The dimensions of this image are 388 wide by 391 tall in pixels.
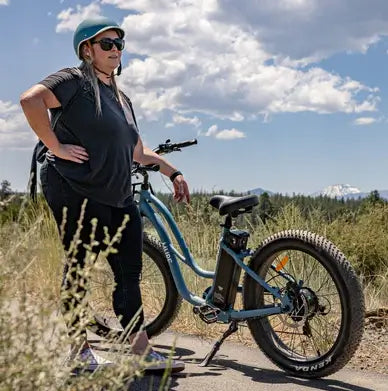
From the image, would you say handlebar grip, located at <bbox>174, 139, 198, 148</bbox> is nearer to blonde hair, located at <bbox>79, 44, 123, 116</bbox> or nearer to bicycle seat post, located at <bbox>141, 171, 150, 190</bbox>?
bicycle seat post, located at <bbox>141, 171, 150, 190</bbox>

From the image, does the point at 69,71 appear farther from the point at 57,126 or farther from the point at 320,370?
the point at 320,370

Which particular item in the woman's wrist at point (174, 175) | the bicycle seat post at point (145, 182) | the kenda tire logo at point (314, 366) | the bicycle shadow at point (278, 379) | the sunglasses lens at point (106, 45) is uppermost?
the sunglasses lens at point (106, 45)

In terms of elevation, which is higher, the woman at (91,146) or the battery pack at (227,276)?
the woman at (91,146)

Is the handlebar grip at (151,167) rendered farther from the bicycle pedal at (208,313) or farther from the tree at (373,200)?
the tree at (373,200)

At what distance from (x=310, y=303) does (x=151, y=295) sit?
1785 mm

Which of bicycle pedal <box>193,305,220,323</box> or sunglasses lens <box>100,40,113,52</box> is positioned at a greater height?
sunglasses lens <box>100,40,113,52</box>

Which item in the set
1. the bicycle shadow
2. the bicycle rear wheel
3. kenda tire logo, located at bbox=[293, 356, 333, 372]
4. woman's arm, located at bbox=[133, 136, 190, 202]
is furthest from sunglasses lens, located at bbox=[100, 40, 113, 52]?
kenda tire logo, located at bbox=[293, 356, 333, 372]

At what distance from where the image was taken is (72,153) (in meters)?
4.21

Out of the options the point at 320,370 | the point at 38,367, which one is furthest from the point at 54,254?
the point at 38,367

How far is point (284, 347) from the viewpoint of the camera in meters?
4.82

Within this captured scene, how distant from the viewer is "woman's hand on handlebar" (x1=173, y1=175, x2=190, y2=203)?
16.7ft

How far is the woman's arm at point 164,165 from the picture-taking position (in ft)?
16.6

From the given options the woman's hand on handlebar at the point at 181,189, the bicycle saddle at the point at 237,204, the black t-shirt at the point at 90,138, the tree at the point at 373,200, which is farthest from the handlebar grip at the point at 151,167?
the tree at the point at 373,200

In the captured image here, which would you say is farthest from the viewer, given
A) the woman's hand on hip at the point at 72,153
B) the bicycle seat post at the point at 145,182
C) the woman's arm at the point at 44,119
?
the bicycle seat post at the point at 145,182
